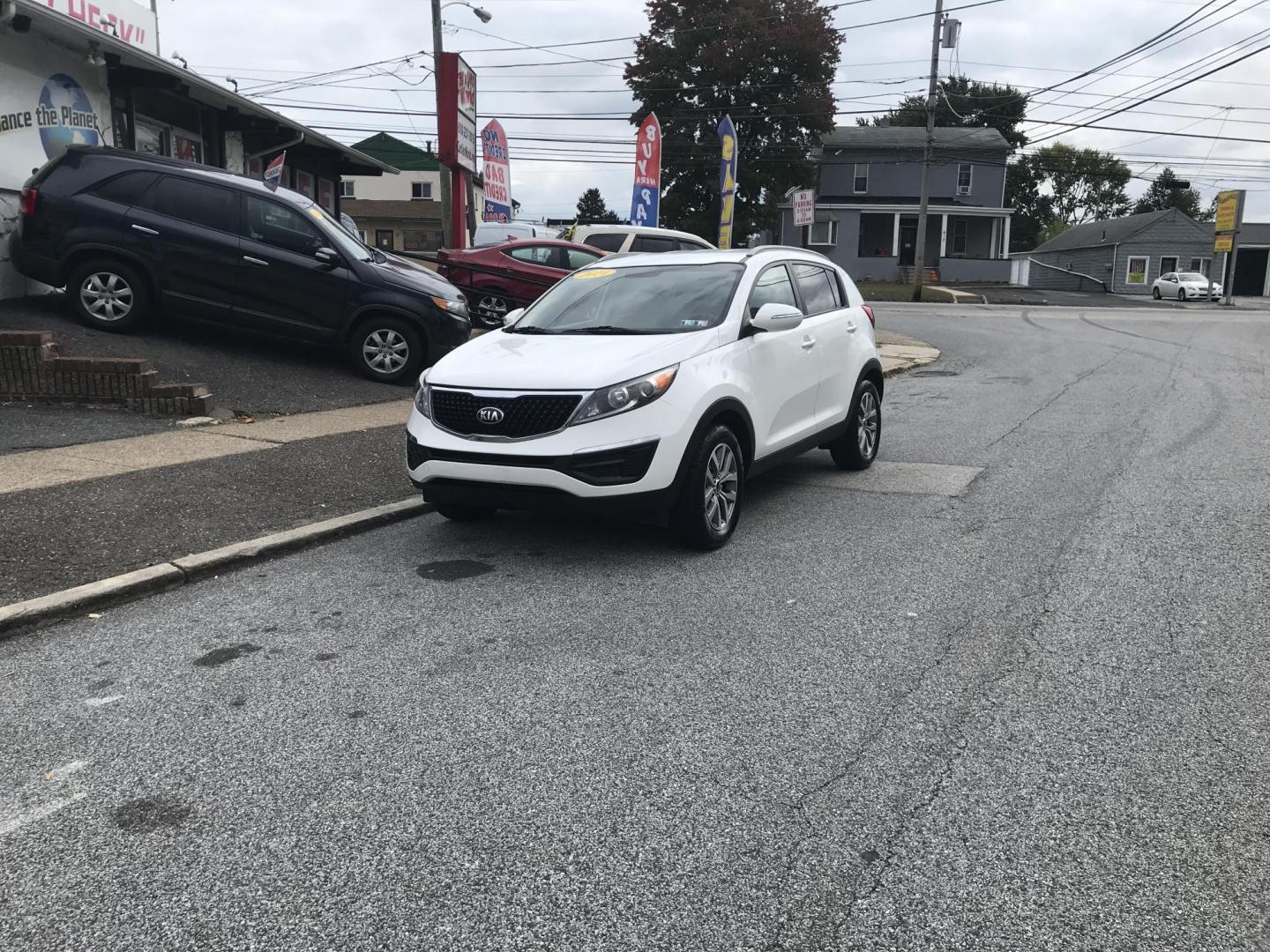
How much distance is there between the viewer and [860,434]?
28.0 feet

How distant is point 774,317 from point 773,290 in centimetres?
79

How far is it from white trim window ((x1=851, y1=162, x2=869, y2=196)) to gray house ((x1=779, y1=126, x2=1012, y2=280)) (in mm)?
46

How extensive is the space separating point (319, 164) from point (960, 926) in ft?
75.6

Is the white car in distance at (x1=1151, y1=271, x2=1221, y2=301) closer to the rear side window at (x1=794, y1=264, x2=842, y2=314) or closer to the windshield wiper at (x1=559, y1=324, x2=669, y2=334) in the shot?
the rear side window at (x1=794, y1=264, x2=842, y2=314)

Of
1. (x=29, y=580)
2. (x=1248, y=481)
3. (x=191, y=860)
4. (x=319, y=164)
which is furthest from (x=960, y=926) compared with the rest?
(x=319, y=164)

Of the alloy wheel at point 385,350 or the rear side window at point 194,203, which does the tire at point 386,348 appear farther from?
the rear side window at point 194,203

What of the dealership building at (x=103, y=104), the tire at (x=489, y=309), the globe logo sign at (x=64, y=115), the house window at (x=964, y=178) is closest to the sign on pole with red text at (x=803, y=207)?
the tire at (x=489, y=309)

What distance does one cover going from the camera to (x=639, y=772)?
3.46 m

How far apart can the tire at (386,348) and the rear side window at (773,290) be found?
5580mm

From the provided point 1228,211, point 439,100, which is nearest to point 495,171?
point 439,100

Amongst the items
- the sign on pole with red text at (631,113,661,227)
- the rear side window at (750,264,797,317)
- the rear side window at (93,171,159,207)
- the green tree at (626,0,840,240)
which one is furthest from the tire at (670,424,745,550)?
the green tree at (626,0,840,240)

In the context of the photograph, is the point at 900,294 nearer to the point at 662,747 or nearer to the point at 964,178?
the point at 964,178

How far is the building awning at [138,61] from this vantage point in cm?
1112

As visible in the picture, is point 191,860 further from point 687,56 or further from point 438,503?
point 687,56
